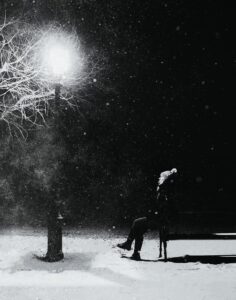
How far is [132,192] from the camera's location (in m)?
13.6

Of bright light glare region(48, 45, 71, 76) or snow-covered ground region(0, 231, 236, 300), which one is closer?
snow-covered ground region(0, 231, 236, 300)

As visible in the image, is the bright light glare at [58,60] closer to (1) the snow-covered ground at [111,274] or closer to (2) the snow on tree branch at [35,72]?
(2) the snow on tree branch at [35,72]

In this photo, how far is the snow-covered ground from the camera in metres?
6.26

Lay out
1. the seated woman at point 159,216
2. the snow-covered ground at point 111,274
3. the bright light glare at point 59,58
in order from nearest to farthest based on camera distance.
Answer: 1. the snow-covered ground at point 111,274
2. the seated woman at point 159,216
3. the bright light glare at point 59,58

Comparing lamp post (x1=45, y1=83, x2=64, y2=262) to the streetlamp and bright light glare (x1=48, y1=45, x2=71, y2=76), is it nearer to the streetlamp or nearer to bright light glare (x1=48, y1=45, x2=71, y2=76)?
the streetlamp

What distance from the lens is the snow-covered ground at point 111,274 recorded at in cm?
626

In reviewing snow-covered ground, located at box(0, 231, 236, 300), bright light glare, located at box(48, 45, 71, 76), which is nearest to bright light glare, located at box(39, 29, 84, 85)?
bright light glare, located at box(48, 45, 71, 76)

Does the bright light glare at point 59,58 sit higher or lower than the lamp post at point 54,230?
higher

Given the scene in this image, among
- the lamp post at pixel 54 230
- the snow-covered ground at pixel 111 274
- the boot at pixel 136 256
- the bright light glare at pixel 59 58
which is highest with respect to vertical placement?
the bright light glare at pixel 59 58

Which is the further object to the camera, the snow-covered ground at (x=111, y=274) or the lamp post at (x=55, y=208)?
the lamp post at (x=55, y=208)

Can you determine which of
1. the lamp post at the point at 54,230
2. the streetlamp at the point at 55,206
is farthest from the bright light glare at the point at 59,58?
the lamp post at the point at 54,230

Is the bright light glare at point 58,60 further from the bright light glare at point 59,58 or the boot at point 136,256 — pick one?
the boot at point 136,256

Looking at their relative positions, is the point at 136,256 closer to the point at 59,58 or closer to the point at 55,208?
the point at 55,208

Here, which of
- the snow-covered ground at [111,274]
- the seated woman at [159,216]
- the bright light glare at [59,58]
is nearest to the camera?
the snow-covered ground at [111,274]
